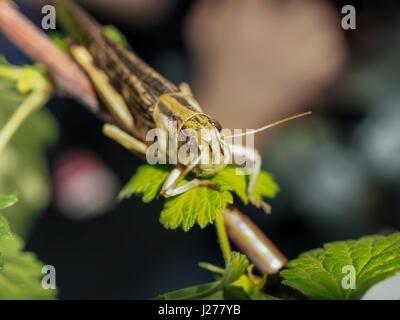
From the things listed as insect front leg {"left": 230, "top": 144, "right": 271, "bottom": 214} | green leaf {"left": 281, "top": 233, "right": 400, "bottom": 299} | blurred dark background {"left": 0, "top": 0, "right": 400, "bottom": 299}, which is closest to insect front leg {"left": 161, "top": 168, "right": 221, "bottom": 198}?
insect front leg {"left": 230, "top": 144, "right": 271, "bottom": 214}

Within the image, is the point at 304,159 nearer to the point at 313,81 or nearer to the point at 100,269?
the point at 313,81

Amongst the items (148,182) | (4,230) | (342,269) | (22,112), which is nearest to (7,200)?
(4,230)

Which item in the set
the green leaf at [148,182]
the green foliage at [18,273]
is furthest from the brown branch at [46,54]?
the green foliage at [18,273]

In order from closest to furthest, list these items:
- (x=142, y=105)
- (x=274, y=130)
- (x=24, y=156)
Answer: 1. (x=142, y=105)
2. (x=24, y=156)
3. (x=274, y=130)

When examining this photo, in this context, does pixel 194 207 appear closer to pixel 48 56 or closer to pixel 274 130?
pixel 48 56

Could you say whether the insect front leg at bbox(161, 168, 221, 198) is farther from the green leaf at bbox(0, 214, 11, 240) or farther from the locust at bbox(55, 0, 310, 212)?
the green leaf at bbox(0, 214, 11, 240)
